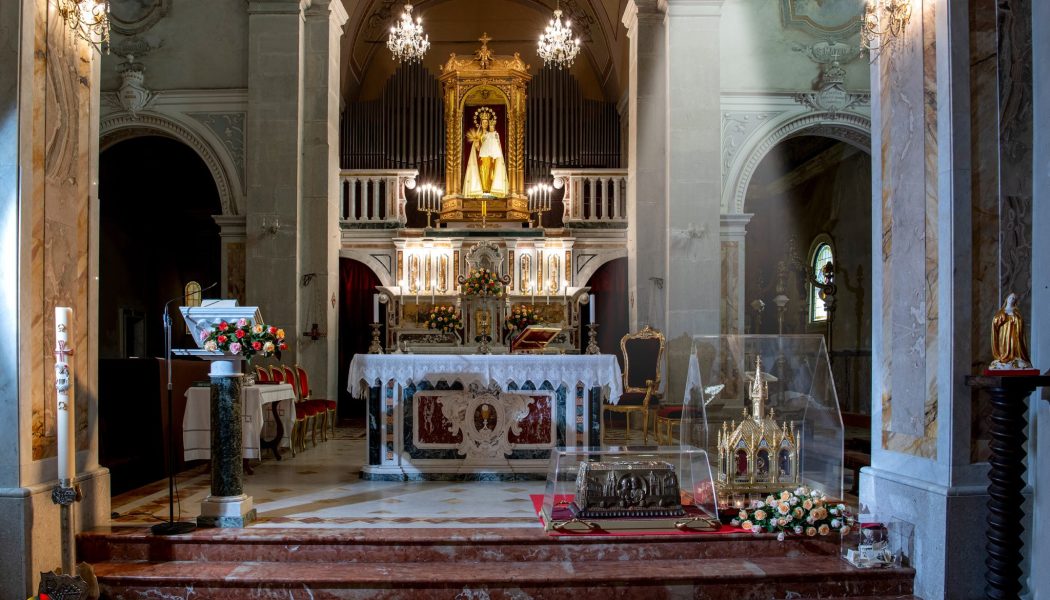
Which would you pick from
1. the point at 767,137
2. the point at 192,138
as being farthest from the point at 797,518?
the point at 192,138

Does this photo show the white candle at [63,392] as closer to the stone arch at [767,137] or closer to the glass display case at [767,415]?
the glass display case at [767,415]

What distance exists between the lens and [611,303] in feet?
44.2

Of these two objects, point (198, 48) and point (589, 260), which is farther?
point (589, 260)

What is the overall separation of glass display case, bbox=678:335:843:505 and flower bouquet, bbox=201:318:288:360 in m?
2.70

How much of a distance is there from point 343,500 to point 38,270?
2479mm

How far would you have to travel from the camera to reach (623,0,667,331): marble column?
36.6 feet

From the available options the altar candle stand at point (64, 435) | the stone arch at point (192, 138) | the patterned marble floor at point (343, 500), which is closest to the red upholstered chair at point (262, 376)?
the patterned marble floor at point (343, 500)

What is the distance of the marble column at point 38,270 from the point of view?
4.50 metres

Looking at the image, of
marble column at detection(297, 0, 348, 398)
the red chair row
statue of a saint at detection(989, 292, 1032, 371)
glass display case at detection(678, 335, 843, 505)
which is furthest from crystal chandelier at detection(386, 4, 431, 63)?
statue of a saint at detection(989, 292, 1032, 371)

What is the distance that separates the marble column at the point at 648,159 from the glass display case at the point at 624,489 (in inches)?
224

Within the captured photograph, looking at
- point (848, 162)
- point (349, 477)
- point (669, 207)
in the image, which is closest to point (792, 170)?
point (848, 162)

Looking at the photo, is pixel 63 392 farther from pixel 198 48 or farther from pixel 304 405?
pixel 198 48

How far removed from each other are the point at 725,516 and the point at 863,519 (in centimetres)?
80

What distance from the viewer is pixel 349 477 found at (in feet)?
23.2
